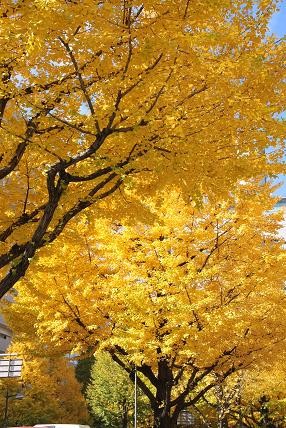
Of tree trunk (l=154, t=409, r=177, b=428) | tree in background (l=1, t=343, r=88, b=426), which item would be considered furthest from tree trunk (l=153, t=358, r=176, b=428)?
tree in background (l=1, t=343, r=88, b=426)

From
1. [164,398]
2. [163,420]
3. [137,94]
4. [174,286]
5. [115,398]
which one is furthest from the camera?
[115,398]

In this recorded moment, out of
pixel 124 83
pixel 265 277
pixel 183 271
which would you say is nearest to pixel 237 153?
pixel 124 83

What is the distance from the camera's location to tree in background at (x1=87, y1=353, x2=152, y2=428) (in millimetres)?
30672

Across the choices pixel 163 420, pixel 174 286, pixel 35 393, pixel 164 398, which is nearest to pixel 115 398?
pixel 35 393

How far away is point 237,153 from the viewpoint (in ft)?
19.7

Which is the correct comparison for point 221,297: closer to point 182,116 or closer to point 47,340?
point 47,340

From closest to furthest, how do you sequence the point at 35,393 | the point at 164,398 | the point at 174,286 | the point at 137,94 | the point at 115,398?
the point at 137,94
the point at 174,286
the point at 164,398
the point at 35,393
the point at 115,398

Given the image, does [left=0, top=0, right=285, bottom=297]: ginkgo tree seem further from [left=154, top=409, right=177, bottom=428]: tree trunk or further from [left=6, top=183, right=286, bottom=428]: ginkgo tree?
[left=154, top=409, right=177, bottom=428]: tree trunk

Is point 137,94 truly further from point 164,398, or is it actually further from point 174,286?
point 164,398

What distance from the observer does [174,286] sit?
10188 millimetres

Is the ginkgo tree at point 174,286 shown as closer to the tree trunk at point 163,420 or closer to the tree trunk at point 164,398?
the tree trunk at point 164,398

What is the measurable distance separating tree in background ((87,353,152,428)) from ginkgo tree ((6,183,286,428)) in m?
20.0

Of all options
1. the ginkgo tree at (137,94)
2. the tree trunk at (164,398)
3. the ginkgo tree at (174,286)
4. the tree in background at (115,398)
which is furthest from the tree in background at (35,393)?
the ginkgo tree at (137,94)

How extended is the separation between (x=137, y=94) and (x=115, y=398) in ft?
96.6
